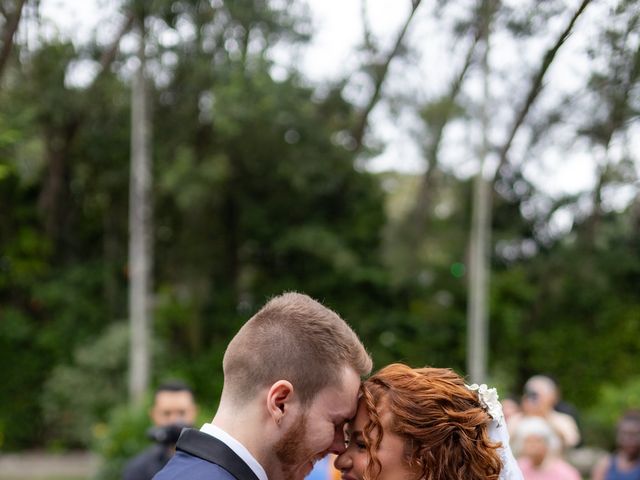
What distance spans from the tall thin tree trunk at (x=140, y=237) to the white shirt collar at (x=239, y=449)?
14.5 meters

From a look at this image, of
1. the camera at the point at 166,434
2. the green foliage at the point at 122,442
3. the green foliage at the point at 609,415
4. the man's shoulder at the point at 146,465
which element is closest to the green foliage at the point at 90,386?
the green foliage at the point at 122,442

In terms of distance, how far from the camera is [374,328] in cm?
1981

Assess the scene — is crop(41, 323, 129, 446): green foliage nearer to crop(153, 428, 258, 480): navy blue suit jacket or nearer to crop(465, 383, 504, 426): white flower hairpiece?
crop(465, 383, 504, 426): white flower hairpiece

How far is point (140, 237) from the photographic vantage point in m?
17.2

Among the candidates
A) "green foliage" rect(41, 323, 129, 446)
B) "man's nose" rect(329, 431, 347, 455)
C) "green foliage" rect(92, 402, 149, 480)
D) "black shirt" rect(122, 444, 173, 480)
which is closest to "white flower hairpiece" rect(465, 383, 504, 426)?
"man's nose" rect(329, 431, 347, 455)

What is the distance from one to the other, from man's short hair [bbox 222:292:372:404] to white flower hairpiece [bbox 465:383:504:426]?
58cm

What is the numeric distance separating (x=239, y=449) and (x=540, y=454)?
4.28 meters

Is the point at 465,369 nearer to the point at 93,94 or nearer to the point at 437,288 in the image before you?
the point at 437,288

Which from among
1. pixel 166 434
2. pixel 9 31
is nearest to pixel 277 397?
pixel 166 434

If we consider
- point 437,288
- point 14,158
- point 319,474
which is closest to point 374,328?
point 437,288

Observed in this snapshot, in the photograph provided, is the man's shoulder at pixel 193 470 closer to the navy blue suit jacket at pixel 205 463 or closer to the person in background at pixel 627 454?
the navy blue suit jacket at pixel 205 463

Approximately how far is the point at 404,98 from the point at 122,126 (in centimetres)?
664

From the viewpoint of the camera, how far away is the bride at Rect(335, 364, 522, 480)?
2.42 m

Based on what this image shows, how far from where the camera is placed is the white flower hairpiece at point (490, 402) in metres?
2.56
